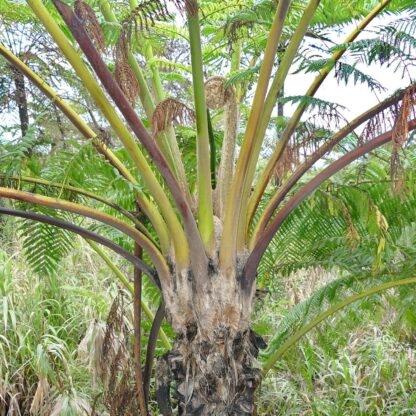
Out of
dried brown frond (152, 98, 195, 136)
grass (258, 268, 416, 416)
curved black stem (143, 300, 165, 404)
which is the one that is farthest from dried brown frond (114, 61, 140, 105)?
grass (258, 268, 416, 416)

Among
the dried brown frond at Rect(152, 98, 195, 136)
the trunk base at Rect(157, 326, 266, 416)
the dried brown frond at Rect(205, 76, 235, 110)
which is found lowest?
the trunk base at Rect(157, 326, 266, 416)

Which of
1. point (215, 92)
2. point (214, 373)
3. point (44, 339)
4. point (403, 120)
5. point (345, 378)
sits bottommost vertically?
point (214, 373)

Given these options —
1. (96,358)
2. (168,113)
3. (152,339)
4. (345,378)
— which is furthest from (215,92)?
(345,378)

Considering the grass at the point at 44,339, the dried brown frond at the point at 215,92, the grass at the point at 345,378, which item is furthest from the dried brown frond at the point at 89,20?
the grass at the point at 345,378

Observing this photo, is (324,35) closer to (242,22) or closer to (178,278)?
(242,22)

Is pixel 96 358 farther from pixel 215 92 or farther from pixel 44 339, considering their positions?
pixel 215 92

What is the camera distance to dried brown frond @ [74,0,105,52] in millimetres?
1453

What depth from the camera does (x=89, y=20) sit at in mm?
1468

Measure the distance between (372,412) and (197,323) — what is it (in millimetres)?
2258

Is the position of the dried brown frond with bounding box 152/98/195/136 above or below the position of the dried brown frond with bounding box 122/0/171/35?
below

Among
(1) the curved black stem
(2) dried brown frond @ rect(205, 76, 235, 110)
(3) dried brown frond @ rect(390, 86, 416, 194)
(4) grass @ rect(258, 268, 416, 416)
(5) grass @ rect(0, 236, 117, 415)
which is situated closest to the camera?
(3) dried brown frond @ rect(390, 86, 416, 194)

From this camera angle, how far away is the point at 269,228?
1675 millimetres

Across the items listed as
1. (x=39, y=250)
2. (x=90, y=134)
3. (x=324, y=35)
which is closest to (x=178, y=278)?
(x=90, y=134)

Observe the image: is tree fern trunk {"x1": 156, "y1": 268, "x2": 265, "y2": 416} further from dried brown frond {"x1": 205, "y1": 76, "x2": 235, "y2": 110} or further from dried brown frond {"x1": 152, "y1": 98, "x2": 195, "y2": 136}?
dried brown frond {"x1": 205, "y1": 76, "x2": 235, "y2": 110}
